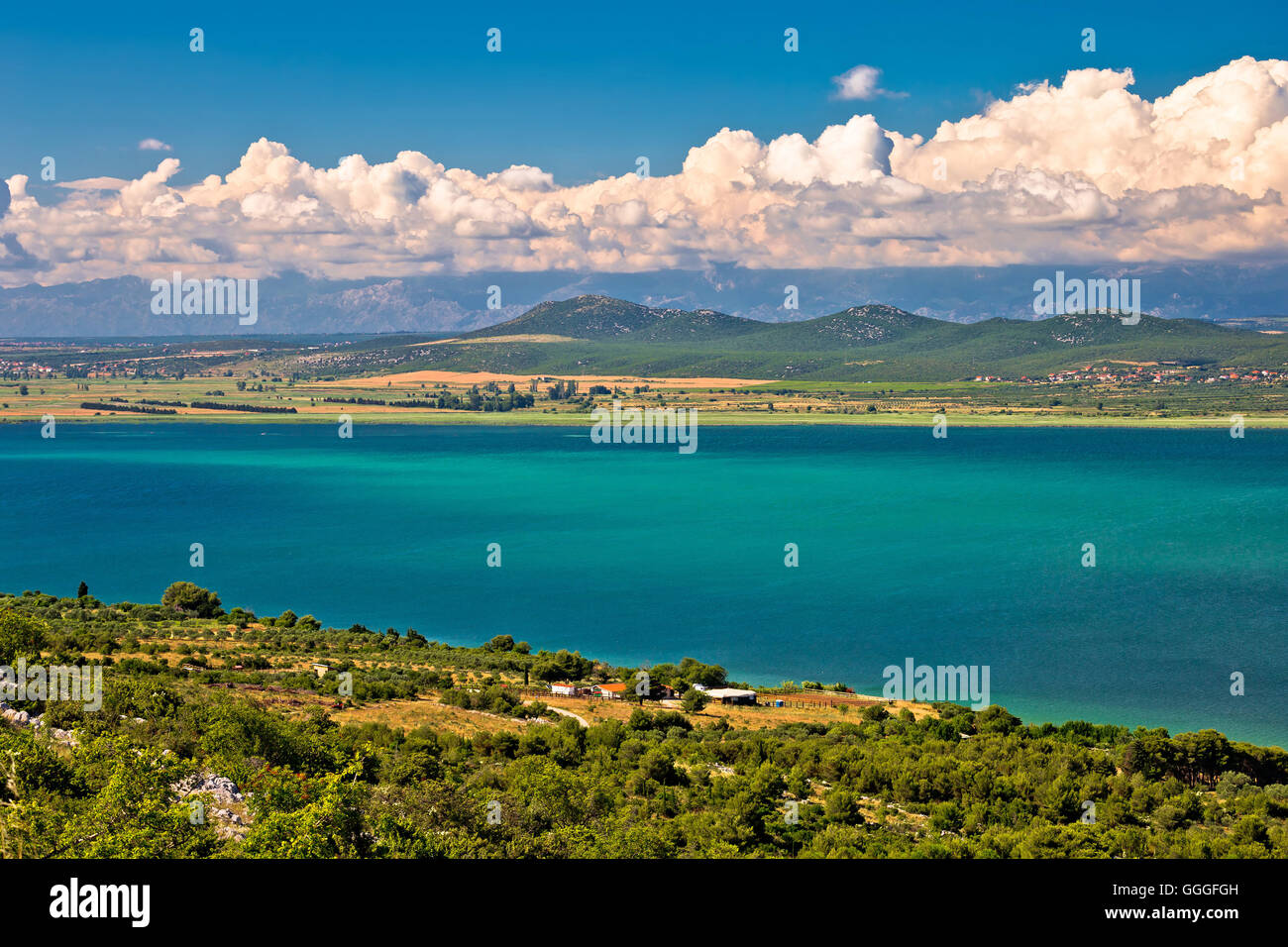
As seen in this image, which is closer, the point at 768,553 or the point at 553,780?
the point at 553,780

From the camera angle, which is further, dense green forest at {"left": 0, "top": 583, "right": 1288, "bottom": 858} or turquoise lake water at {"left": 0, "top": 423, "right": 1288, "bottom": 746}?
turquoise lake water at {"left": 0, "top": 423, "right": 1288, "bottom": 746}

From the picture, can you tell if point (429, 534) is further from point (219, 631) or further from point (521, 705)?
point (521, 705)

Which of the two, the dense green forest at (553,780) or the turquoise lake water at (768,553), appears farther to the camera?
the turquoise lake water at (768,553)

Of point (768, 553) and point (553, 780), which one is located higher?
point (553, 780)
